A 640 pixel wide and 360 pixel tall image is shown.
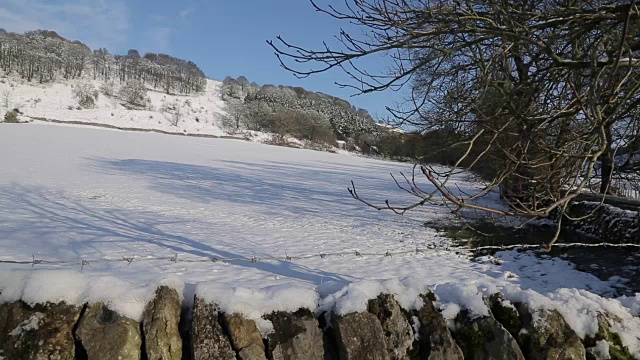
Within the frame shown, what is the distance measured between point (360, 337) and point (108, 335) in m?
1.38

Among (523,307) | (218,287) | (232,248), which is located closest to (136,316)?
(218,287)

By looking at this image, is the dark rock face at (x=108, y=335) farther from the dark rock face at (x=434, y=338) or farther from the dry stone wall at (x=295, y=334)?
the dark rock face at (x=434, y=338)

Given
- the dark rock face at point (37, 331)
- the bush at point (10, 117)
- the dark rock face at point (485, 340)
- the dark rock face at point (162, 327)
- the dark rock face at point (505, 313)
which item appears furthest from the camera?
the bush at point (10, 117)

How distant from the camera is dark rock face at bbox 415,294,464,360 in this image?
2.45 m

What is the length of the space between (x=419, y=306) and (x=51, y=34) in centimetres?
12348

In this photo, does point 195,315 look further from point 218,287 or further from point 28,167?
point 28,167

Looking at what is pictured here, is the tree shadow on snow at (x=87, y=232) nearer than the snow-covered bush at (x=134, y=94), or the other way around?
the tree shadow on snow at (x=87, y=232)

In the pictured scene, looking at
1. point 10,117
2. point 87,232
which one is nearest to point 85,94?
point 10,117

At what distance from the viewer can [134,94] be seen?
63312mm

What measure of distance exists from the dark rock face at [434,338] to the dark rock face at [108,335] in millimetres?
1648

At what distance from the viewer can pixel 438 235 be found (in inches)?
370

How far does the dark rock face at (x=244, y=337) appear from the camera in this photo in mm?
2252

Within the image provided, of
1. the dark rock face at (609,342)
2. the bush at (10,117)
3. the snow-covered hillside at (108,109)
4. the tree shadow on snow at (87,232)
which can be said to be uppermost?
the snow-covered hillside at (108,109)

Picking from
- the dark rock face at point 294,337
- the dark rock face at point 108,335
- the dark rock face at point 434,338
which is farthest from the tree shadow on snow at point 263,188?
the dark rock face at point 108,335
